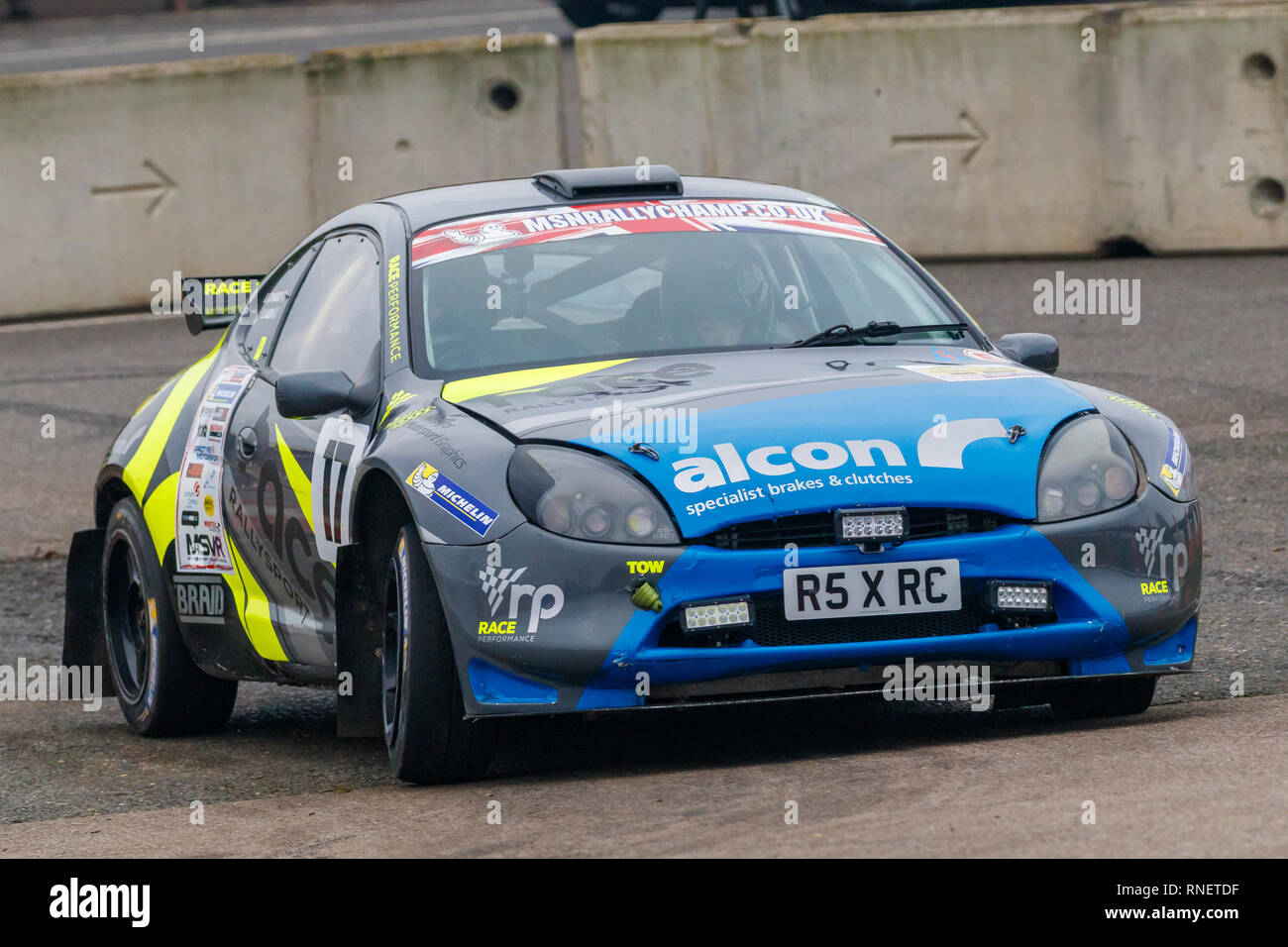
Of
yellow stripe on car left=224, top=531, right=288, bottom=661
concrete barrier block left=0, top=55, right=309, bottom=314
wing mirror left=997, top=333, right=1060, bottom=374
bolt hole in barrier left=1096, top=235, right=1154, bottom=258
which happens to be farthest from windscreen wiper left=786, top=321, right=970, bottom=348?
concrete barrier block left=0, top=55, right=309, bottom=314

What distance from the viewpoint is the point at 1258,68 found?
1409 centimetres

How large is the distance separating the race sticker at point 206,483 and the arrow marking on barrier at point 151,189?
8.30 metres

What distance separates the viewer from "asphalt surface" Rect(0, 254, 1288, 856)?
14.6 feet

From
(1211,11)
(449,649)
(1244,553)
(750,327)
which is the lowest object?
(1244,553)

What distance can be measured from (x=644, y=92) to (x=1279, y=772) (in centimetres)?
1134

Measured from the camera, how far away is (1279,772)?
476 cm

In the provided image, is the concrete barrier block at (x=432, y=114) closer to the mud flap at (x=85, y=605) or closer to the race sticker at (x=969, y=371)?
the mud flap at (x=85, y=605)

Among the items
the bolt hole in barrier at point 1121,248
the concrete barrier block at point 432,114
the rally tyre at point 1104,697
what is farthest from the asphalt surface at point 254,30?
the rally tyre at point 1104,697

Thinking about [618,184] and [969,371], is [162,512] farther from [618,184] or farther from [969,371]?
[969,371]

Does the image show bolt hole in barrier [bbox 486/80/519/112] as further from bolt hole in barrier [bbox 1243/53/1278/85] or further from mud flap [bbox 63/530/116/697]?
mud flap [bbox 63/530/116/697]

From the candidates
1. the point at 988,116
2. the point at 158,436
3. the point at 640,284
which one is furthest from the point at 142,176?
the point at 640,284

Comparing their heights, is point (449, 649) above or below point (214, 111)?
below
